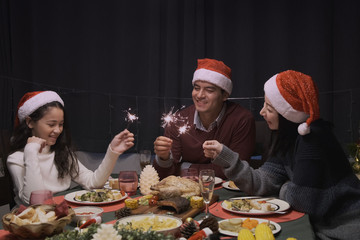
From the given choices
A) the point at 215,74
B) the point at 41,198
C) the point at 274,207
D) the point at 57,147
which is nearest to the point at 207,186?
the point at 274,207

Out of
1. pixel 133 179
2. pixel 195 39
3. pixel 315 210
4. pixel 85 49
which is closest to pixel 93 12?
pixel 85 49

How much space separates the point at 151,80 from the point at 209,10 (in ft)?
4.14

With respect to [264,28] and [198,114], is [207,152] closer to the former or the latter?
[198,114]

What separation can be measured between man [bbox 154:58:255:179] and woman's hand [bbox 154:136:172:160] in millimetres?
389

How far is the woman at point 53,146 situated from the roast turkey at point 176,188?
0.50 metres

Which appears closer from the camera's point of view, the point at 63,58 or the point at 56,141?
the point at 56,141

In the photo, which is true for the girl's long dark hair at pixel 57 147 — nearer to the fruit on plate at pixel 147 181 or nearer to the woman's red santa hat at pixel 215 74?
the fruit on plate at pixel 147 181

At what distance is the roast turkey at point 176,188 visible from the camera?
1.73 metres

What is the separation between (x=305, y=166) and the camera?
1.74 m

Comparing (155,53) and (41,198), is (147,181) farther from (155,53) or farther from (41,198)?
(155,53)

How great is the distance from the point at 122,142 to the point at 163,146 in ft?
0.85

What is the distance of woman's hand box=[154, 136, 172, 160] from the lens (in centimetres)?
234

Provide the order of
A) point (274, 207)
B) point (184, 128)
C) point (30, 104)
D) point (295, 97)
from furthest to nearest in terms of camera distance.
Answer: point (184, 128) → point (30, 104) → point (295, 97) → point (274, 207)

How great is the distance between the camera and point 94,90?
5625 mm
